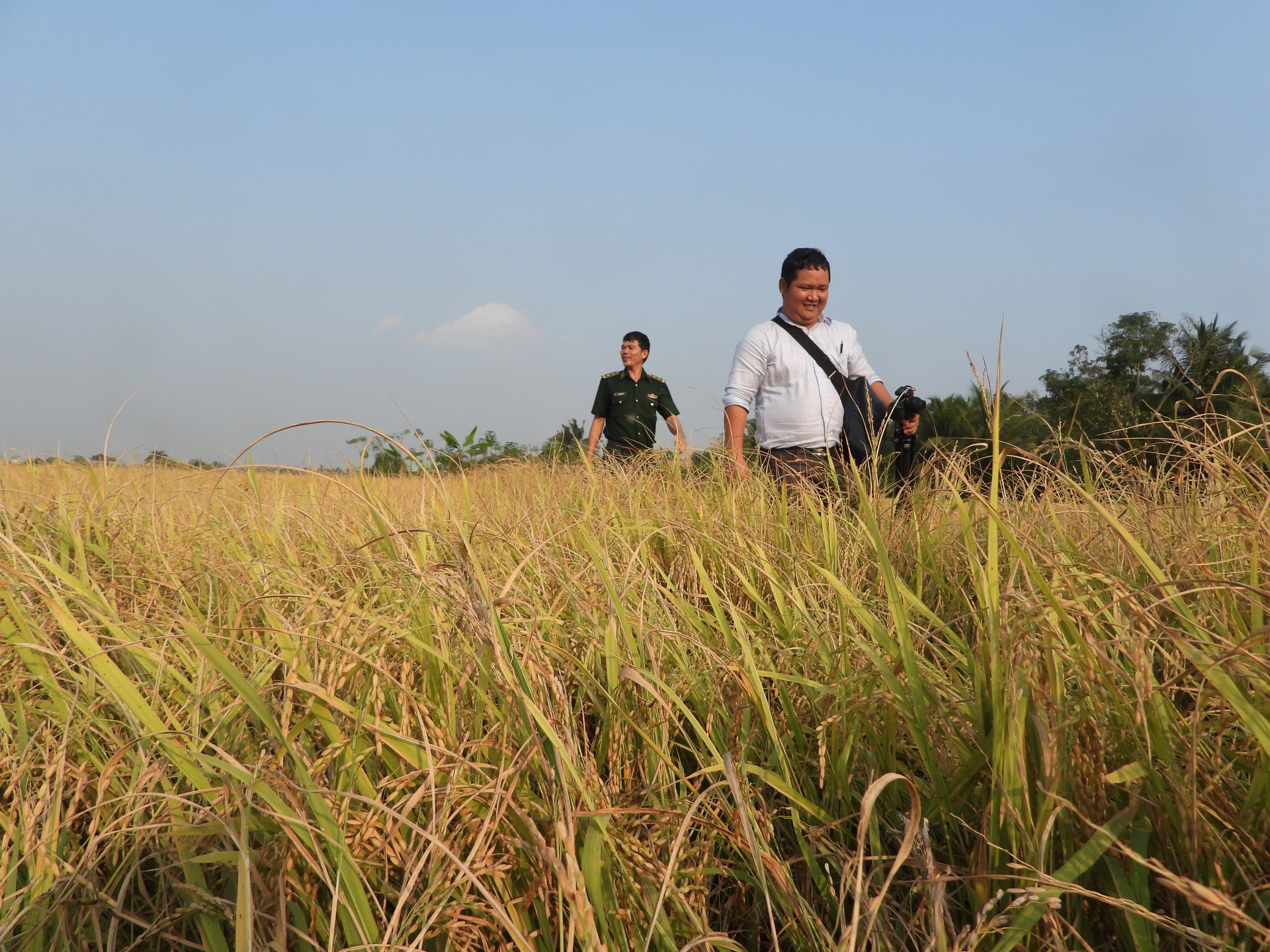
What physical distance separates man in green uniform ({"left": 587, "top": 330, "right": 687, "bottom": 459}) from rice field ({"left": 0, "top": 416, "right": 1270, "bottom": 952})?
13.7ft

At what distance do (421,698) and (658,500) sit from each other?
1.65 metres

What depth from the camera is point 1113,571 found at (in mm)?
1402

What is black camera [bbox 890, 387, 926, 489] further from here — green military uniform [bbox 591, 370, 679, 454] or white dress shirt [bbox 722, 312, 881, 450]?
green military uniform [bbox 591, 370, 679, 454]

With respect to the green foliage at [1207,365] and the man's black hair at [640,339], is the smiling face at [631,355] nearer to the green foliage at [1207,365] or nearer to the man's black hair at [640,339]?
the man's black hair at [640,339]

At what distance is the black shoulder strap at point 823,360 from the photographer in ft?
10.8

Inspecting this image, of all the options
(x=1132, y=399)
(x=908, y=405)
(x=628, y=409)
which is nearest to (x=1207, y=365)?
(x=1132, y=399)

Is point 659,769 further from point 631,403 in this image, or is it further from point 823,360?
point 631,403

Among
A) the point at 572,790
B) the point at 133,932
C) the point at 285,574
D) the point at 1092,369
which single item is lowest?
the point at 133,932

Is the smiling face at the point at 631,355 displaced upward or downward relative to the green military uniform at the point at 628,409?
upward

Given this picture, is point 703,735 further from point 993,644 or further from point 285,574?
point 285,574

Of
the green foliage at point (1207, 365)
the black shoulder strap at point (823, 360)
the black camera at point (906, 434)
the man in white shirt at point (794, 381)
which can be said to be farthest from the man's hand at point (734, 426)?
the green foliage at point (1207, 365)

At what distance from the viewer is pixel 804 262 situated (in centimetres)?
335

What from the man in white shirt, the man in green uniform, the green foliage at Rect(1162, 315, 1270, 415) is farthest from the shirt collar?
the man in green uniform

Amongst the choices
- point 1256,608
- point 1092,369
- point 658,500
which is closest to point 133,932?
point 1256,608
